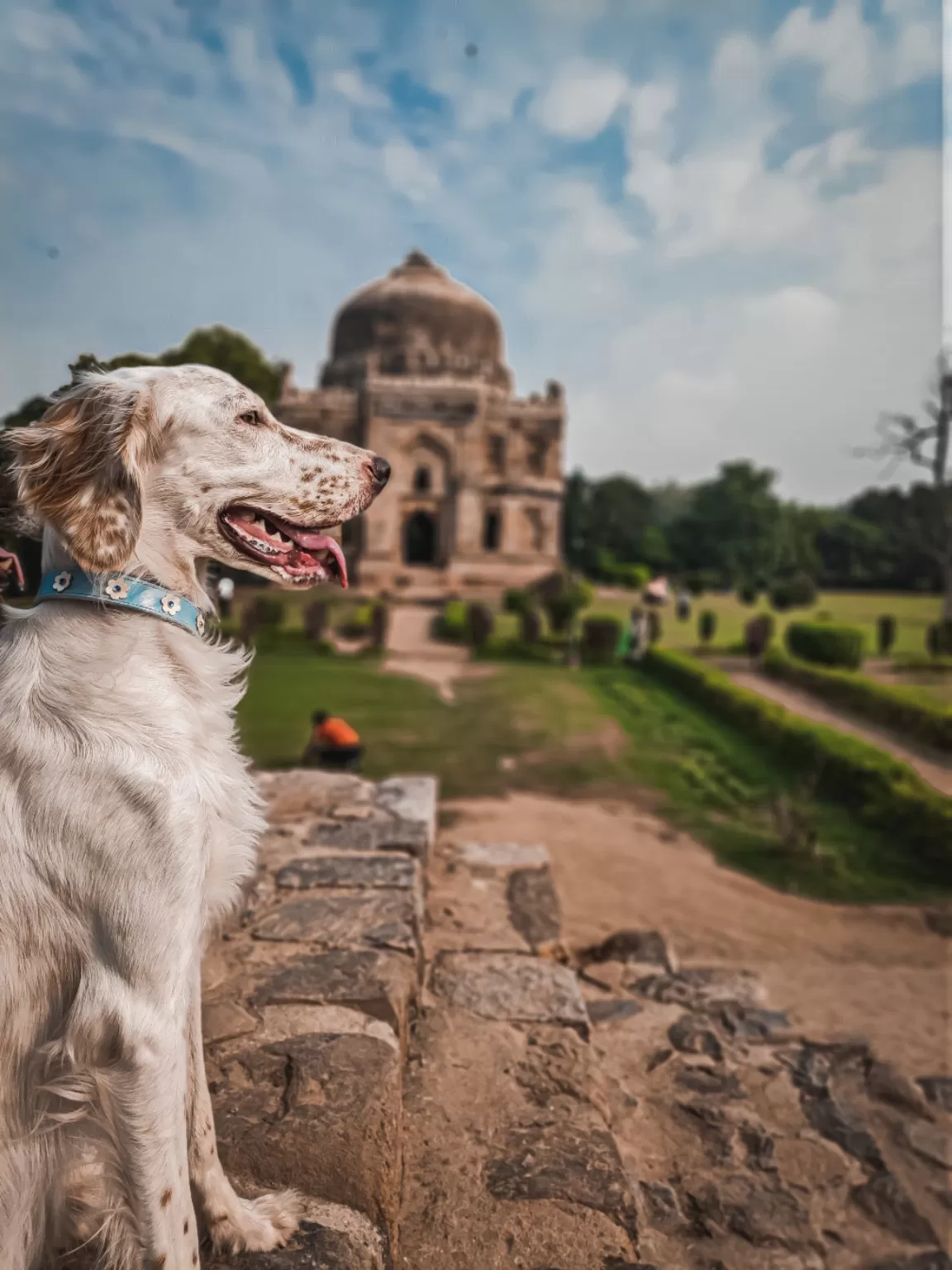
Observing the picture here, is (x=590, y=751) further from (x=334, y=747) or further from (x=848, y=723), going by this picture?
(x=848, y=723)

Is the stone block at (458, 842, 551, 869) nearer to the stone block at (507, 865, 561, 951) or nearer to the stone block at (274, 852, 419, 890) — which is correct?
the stone block at (507, 865, 561, 951)

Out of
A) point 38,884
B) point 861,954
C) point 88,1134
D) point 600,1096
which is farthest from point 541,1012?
point 861,954

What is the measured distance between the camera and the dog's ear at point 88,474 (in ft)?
4.50

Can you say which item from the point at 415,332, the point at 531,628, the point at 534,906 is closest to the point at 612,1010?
the point at 534,906

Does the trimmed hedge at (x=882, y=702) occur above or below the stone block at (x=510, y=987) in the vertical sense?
above

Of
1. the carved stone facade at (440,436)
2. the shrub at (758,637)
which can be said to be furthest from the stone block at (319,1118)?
the carved stone facade at (440,436)

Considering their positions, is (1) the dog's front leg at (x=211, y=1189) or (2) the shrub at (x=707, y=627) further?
(2) the shrub at (x=707, y=627)

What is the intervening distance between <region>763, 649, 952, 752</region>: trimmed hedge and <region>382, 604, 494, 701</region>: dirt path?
5.30 meters

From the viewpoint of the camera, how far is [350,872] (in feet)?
11.3

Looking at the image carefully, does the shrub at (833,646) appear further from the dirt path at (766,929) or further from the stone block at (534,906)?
the stone block at (534,906)

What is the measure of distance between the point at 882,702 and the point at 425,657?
340 inches

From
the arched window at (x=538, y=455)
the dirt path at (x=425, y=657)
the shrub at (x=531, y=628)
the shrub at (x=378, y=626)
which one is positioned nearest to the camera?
the dirt path at (x=425, y=657)

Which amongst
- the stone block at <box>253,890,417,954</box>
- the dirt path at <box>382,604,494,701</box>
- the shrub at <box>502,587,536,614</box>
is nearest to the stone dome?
the shrub at <box>502,587,536,614</box>

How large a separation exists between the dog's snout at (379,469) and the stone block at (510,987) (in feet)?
6.23
